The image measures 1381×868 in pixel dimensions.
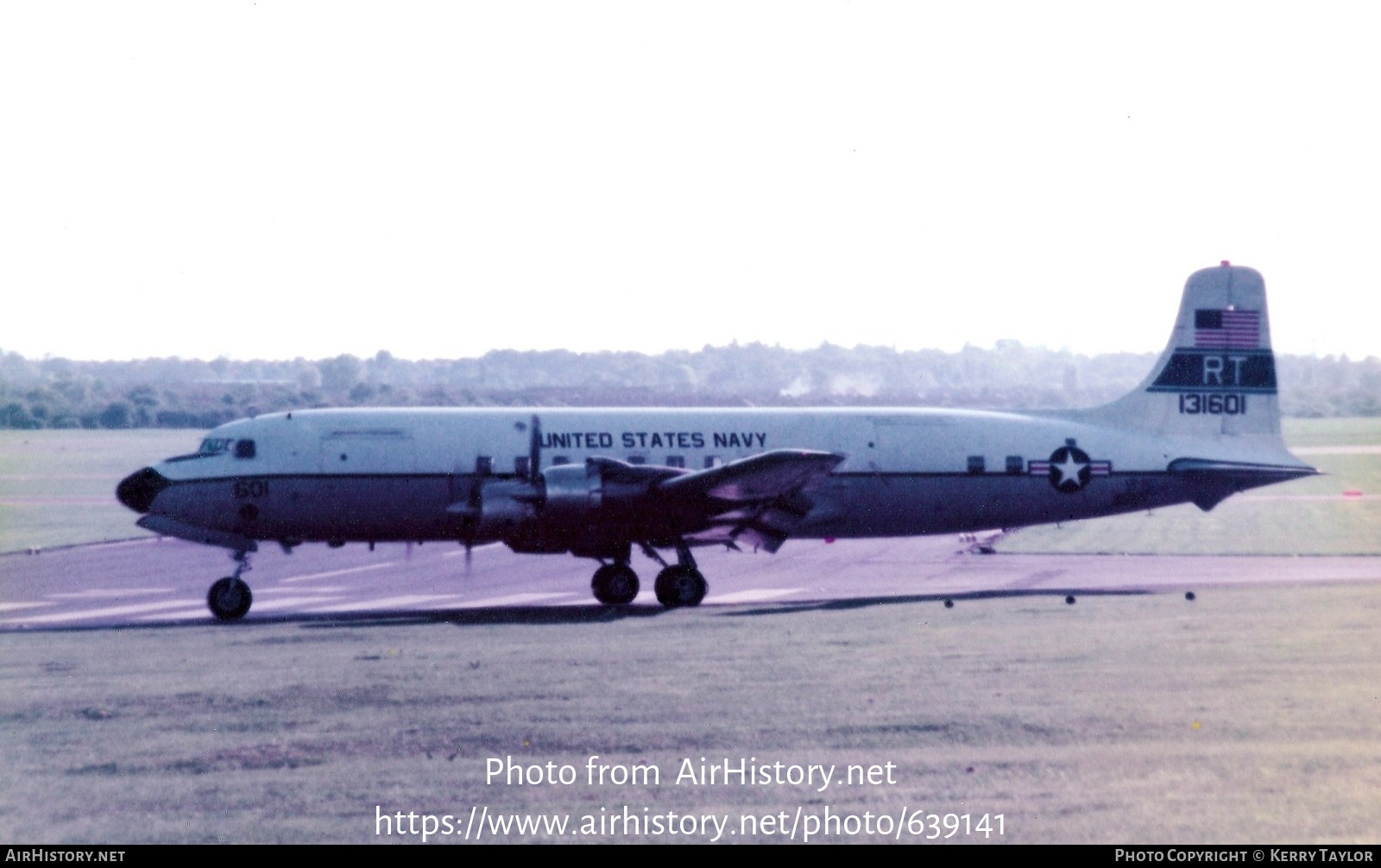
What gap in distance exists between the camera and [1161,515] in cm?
6034

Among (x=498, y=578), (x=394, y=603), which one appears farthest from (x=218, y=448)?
(x=498, y=578)

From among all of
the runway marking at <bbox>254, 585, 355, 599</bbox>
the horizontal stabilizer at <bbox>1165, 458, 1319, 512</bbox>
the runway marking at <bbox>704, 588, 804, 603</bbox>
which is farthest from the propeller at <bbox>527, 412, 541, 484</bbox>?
the horizontal stabilizer at <bbox>1165, 458, 1319, 512</bbox>

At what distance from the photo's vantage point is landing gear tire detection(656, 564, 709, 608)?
27.6 m

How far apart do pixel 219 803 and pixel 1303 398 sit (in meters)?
84.4

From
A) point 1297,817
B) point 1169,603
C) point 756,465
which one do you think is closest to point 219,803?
point 1297,817

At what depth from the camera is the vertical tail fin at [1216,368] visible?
32.1m

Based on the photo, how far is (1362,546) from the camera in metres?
42.1

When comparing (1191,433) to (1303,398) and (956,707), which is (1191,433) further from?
(1303,398)

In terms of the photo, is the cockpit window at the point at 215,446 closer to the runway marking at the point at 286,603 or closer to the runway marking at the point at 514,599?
the runway marking at the point at 286,603

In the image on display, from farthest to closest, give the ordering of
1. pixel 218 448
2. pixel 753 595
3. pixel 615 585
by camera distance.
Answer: pixel 753 595, pixel 218 448, pixel 615 585

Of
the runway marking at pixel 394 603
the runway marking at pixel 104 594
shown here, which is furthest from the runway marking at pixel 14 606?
the runway marking at pixel 394 603

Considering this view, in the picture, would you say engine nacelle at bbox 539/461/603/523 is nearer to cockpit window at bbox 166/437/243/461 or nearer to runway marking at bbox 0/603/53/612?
cockpit window at bbox 166/437/243/461

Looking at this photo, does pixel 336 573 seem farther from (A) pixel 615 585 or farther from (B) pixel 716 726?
(B) pixel 716 726

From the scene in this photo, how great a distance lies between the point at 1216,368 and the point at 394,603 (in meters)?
18.8
